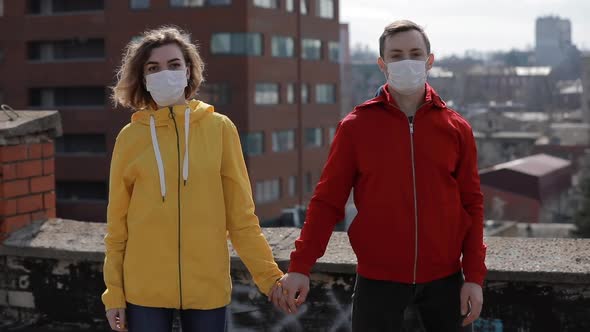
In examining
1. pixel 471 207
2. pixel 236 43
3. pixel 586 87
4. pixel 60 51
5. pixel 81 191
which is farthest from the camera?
pixel 586 87

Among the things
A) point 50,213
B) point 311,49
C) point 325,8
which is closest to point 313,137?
point 311,49

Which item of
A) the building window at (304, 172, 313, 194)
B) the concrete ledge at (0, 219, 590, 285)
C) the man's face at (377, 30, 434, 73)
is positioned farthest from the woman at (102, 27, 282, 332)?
the building window at (304, 172, 313, 194)

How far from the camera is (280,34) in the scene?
53.6 m

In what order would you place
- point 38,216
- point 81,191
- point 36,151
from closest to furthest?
1. point 36,151
2. point 38,216
3. point 81,191

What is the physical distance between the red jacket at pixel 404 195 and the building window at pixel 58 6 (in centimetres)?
5277

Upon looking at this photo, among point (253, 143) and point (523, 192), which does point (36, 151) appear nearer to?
point (253, 143)

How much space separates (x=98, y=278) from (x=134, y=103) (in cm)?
182

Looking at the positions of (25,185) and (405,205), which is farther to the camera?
(25,185)

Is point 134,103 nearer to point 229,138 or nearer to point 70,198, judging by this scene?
point 229,138

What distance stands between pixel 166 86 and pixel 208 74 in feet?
157

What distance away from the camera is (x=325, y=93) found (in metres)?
59.2

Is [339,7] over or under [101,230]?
over

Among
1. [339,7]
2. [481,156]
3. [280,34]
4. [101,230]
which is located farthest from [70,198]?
[101,230]

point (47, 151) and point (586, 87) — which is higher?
point (586, 87)
